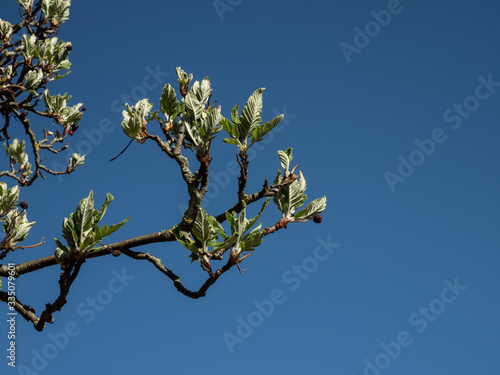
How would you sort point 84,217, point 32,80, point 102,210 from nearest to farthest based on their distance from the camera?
1. point 84,217
2. point 102,210
3. point 32,80

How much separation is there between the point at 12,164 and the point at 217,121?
495 cm

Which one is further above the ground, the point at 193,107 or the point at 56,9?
the point at 56,9

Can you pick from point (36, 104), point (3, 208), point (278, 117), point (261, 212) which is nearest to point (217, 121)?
point (278, 117)

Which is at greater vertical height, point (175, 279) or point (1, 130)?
point (1, 130)

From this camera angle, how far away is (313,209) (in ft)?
12.6

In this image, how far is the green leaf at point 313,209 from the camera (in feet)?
12.6

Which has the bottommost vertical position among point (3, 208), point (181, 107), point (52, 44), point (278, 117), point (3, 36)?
point (278, 117)

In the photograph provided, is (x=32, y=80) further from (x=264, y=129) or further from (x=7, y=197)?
(x=264, y=129)

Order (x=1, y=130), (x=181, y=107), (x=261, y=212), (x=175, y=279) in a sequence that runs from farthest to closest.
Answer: (x=1, y=130) < (x=181, y=107) < (x=175, y=279) < (x=261, y=212)

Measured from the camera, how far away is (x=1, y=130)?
6.91 metres

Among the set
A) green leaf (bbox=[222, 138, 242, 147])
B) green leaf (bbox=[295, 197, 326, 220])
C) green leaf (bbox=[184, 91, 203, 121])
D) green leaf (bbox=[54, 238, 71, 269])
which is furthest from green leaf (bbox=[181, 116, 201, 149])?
green leaf (bbox=[54, 238, 71, 269])

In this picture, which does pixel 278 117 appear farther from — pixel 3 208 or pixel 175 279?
pixel 3 208

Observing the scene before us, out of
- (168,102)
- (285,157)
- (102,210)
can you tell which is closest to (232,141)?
(285,157)

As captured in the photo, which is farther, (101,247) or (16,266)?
(16,266)
